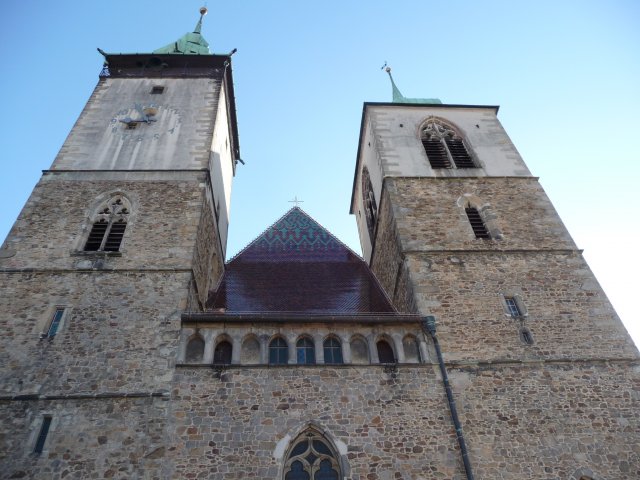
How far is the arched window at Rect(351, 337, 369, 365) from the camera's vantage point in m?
9.32

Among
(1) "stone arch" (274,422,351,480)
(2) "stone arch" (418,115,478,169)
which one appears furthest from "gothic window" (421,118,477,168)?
(1) "stone arch" (274,422,351,480)

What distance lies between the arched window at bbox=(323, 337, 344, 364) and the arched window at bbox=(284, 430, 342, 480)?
141 centimetres

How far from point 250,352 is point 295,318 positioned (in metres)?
1.04

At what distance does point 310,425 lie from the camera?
8359mm

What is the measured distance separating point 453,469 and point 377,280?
661cm

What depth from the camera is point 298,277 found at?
13195 millimetres

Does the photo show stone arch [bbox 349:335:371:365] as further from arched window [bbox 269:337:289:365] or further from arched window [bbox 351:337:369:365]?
arched window [bbox 269:337:289:365]

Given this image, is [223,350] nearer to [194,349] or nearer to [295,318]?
[194,349]

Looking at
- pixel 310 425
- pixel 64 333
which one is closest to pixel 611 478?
pixel 310 425

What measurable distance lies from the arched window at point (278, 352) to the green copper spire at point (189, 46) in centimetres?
1224

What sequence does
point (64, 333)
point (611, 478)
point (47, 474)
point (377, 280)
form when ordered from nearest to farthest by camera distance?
point (47, 474)
point (611, 478)
point (64, 333)
point (377, 280)

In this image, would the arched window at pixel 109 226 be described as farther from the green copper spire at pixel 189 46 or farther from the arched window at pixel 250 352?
the green copper spire at pixel 189 46

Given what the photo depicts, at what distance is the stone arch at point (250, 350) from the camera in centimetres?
916

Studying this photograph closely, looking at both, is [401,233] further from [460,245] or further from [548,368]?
[548,368]
